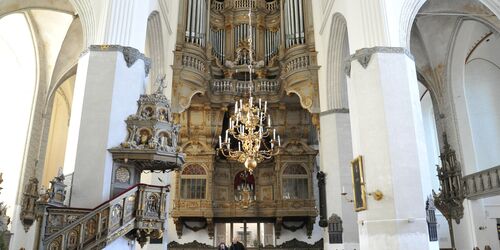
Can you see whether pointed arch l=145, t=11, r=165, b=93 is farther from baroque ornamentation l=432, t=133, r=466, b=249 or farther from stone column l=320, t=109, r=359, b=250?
baroque ornamentation l=432, t=133, r=466, b=249

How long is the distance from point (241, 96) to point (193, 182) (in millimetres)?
4050

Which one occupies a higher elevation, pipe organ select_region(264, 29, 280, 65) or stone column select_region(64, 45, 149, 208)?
pipe organ select_region(264, 29, 280, 65)

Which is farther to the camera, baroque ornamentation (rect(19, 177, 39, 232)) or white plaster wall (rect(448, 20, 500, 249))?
baroque ornamentation (rect(19, 177, 39, 232))

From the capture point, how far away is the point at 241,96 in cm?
1595

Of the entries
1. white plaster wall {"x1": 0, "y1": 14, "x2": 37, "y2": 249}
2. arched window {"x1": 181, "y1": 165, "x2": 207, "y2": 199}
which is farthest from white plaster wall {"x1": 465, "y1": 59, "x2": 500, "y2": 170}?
white plaster wall {"x1": 0, "y1": 14, "x2": 37, "y2": 249}

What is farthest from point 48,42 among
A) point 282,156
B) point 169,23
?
point 282,156

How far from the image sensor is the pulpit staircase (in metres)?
7.00

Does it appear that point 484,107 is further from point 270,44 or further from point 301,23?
point 270,44

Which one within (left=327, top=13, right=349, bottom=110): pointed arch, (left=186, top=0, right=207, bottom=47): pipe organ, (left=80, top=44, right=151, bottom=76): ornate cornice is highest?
(left=186, top=0, right=207, bottom=47): pipe organ

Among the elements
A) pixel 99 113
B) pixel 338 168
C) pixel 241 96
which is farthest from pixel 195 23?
pixel 338 168

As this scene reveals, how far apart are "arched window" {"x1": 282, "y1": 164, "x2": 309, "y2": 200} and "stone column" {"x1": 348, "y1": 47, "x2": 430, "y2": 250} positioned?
6654 millimetres

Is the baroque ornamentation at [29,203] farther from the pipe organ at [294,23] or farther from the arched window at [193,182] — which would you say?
the pipe organ at [294,23]

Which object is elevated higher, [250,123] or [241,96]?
[241,96]

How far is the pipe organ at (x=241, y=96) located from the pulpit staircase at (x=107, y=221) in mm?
6685
